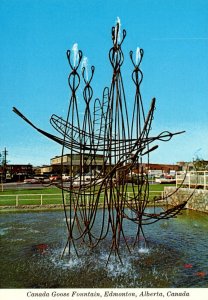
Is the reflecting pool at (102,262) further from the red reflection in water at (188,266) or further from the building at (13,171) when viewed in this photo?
the building at (13,171)

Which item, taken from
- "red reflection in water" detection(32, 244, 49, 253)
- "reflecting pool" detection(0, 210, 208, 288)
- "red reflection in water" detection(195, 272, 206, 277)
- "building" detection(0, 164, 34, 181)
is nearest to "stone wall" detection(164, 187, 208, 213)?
"reflecting pool" detection(0, 210, 208, 288)

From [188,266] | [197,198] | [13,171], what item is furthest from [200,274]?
[13,171]

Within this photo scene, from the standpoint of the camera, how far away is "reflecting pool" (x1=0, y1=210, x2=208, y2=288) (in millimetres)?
4887

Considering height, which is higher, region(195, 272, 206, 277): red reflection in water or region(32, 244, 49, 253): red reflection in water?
region(32, 244, 49, 253): red reflection in water

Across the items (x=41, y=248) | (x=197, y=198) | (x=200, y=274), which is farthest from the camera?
(x=197, y=198)

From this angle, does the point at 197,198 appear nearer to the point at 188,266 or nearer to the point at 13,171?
the point at 188,266

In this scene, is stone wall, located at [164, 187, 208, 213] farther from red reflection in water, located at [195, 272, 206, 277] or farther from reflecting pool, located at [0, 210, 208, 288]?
red reflection in water, located at [195, 272, 206, 277]

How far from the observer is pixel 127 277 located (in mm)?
5020

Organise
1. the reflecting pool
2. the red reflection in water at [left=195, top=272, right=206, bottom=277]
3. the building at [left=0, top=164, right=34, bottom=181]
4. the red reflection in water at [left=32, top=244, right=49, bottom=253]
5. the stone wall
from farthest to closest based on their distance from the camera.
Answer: the building at [left=0, top=164, right=34, bottom=181]
the stone wall
the red reflection in water at [left=32, top=244, right=49, bottom=253]
the red reflection in water at [left=195, top=272, right=206, bottom=277]
the reflecting pool

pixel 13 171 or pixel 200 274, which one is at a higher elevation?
pixel 13 171

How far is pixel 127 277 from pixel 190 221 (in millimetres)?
6213

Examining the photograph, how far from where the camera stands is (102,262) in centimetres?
579

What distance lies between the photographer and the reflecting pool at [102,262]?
4.89 metres
